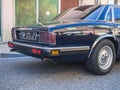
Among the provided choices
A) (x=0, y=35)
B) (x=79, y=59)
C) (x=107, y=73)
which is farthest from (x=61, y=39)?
(x=0, y=35)

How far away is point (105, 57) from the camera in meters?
7.24

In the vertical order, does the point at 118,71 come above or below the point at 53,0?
below

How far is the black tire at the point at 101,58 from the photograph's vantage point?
6.88 meters

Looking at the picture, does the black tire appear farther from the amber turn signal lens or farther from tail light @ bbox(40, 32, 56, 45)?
tail light @ bbox(40, 32, 56, 45)

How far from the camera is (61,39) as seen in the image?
21.1 ft

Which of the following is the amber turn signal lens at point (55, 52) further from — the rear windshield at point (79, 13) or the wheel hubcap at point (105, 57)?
the rear windshield at point (79, 13)

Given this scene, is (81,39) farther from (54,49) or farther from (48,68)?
(48,68)

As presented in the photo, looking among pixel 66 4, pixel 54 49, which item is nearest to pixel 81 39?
pixel 54 49

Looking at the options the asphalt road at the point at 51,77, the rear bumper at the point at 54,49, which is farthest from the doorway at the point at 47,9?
the rear bumper at the point at 54,49

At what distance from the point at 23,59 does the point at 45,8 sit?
477cm

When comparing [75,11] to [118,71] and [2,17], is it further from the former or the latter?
[2,17]

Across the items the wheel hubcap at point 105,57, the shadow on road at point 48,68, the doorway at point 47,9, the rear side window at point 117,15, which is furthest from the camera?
the doorway at point 47,9

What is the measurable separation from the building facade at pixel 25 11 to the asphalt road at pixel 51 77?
4.20 meters

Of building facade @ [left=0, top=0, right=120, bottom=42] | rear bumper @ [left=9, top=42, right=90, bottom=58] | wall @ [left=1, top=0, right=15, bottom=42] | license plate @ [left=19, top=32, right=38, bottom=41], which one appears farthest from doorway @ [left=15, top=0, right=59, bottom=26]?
rear bumper @ [left=9, top=42, right=90, bottom=58]
